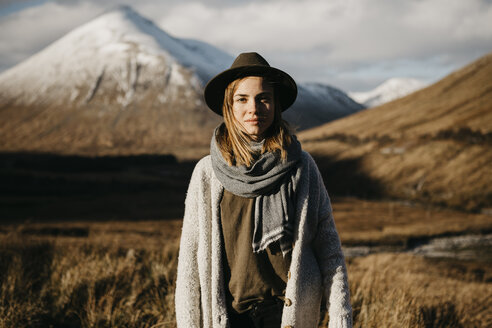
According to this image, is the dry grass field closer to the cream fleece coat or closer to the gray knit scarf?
the cream fleece coat

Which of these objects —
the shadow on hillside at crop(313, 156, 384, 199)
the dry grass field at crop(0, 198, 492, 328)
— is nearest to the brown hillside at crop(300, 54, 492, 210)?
the shadow on hillside at crop(313, 156, 384, 199)

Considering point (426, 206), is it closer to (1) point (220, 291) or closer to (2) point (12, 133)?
(1) point (220, 291)

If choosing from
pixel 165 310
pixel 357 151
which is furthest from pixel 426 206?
pixel 165 310

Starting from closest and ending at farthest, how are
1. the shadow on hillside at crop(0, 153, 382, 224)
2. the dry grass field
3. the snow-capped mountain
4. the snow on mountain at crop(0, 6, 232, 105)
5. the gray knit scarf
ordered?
1. the gray knit scarf
2. the dry grass field
3. the shadow on hillside at crop(0, 153, 382, 224)
4. the snow-capped mountain
5. the snow on mountain at crop(0, 6, 232, 105)

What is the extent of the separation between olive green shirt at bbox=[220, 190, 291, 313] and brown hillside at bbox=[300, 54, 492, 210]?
4288 centimetres

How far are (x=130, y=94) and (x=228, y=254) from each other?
169244 mm

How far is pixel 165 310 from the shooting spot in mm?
4164

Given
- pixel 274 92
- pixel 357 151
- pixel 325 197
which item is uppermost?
pixel 357 151

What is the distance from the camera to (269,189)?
219 centimetres

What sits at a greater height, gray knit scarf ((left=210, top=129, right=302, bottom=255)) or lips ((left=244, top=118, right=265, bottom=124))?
lips ((left=244, top=118, right=265, bottom=124))

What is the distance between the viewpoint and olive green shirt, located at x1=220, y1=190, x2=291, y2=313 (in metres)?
2.26

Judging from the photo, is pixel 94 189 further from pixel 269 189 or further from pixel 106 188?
pixel 269 189

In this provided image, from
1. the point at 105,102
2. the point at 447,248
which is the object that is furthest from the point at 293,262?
the point at 105,102

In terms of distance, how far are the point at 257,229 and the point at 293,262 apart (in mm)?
298
